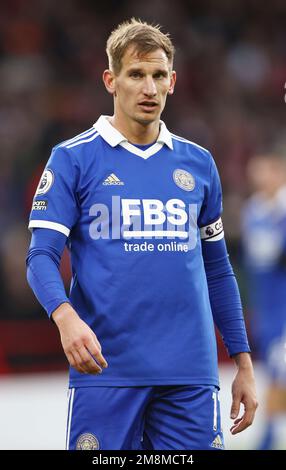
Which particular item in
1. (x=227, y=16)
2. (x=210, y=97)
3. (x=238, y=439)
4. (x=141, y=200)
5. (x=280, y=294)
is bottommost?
(x=141, y=200)

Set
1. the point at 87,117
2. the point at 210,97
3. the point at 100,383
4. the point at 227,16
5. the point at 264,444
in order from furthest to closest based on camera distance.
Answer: the point at 227,16 < the point at 210,97 < the point at 87,117 < the point at 264,444 < the point at 100,383

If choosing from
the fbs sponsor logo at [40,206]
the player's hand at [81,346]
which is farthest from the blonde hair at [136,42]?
the player's hand at [81,346]

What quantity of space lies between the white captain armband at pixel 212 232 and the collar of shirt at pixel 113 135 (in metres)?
0.35

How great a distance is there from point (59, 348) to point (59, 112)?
4298 millimetres

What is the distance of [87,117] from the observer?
14719mm

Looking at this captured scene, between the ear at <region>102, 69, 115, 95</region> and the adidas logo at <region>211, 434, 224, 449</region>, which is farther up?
the ear at <region>102, 69, 115, 95</region>

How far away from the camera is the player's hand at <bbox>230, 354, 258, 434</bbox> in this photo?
4.30 meters

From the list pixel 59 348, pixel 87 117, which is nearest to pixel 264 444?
pixel 59 348

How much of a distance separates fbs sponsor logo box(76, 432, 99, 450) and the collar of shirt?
3.61 ft

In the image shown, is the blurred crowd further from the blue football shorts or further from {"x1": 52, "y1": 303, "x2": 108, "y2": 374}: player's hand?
{"x1": 52, "y1": 303, "x2": 108, "y2": 374}: player's hand

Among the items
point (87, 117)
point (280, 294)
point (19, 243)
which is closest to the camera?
point (280, 294)

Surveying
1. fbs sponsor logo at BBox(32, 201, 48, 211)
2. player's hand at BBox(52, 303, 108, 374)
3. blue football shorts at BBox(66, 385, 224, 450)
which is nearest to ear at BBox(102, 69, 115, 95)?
fbs sponsor logo at BBox(32, 201, 48, 211)

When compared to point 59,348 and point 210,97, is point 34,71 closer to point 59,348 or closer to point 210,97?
point 210,97

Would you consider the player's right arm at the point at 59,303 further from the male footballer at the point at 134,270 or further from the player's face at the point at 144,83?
the player's face at the point at 144,83
